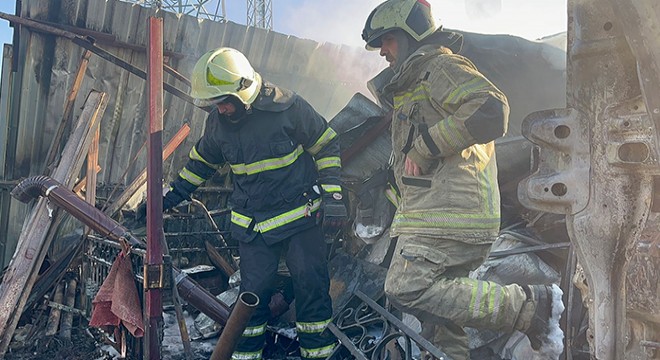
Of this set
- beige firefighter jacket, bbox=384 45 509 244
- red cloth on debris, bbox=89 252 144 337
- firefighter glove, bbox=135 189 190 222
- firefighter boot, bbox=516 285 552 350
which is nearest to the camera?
beige firefighter jacket, bbox=384 45 509 244

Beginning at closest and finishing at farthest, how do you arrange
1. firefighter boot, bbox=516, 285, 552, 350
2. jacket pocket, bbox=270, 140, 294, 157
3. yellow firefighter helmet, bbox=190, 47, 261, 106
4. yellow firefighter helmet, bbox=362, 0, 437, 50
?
firefighter boot, bbox=516, 285, 552, 350, yellow firefighter helmet, bbox=362, 0, 437, 50, yellow firefighter helmet, bbox=190, 47, 261, 106, jacket pocket, bbox=270, 140, 294, 157

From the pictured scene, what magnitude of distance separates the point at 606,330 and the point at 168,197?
2917 millimetres

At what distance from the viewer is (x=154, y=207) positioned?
290 cm

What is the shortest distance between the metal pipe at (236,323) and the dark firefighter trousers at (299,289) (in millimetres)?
605

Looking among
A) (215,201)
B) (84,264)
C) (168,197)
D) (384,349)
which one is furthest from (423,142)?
(215,201)

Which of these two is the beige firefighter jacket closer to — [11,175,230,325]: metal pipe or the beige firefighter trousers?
the beige firefighter trousers

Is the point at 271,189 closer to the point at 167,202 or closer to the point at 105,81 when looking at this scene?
the point at 167,202

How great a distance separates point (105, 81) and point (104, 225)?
2.50 metres

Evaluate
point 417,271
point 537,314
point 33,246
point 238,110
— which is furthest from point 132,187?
point 537,314

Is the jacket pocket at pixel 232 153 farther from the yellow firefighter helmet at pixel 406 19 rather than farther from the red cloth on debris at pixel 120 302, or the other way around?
the yellow firefighter helmet at pixel 406 19

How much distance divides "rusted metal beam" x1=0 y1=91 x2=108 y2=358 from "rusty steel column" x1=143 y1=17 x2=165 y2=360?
1544 mm

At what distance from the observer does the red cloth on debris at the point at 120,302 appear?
288 cm

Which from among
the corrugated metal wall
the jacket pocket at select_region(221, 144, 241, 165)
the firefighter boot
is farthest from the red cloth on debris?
the corrugated metal wall

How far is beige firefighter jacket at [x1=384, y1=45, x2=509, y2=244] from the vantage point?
2.29 m
